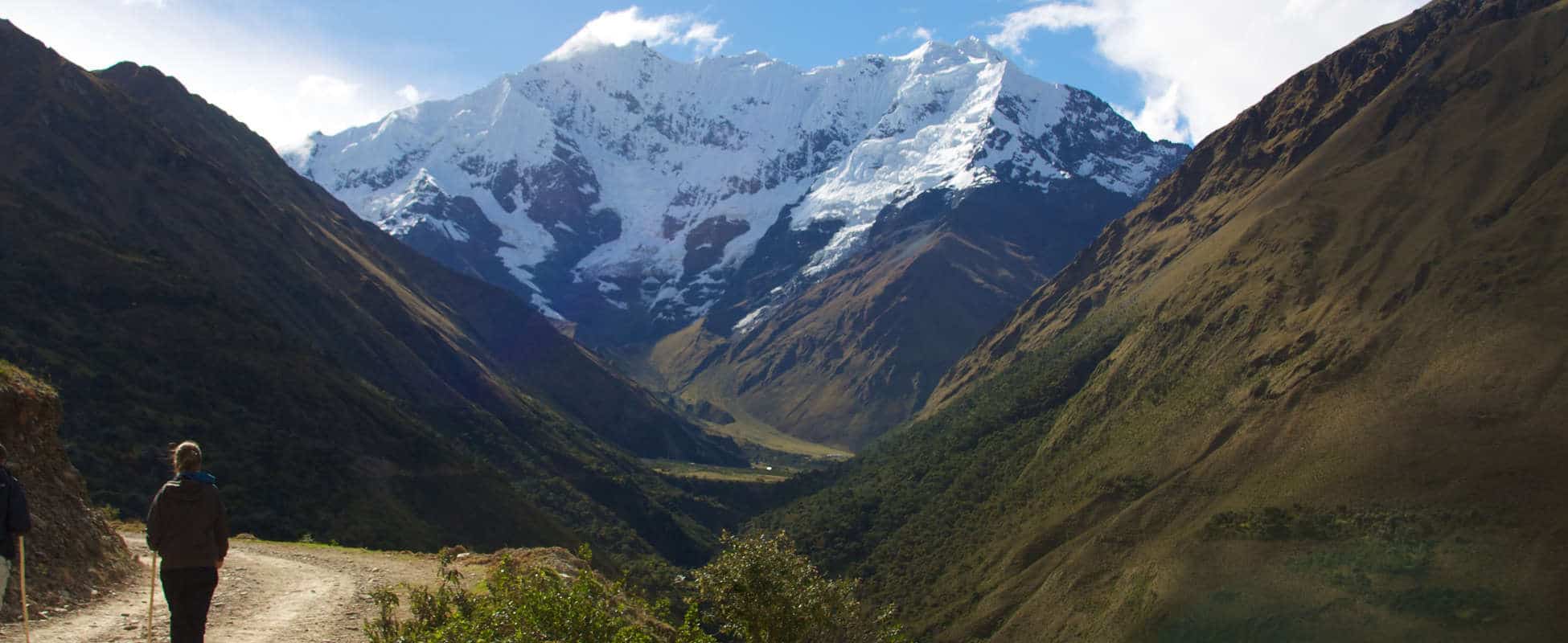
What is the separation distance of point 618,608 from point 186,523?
1888 cm

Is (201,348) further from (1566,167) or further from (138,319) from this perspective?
(1566,167)

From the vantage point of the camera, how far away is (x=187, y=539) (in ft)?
69.7

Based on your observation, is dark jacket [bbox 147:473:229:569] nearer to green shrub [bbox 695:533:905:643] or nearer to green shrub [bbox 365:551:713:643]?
green shrub [bbox 365:551:713:643]

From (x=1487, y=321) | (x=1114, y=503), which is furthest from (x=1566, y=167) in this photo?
(x=1114, y=503)

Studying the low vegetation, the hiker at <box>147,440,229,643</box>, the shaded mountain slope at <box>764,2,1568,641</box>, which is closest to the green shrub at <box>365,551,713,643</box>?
the low vegetation

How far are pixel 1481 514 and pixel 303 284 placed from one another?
6977 inches

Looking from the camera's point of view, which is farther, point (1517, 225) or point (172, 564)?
point (1517, 225)

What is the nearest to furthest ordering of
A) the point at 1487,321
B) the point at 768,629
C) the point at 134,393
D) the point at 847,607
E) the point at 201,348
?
the point at 768,629
the point at 847,607
the point at 134,393
the point at 201,348
the point at 1487,321

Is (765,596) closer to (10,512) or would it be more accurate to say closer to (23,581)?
(23,581)

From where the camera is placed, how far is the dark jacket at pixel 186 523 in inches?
827

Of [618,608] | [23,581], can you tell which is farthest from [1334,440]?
[23,581]

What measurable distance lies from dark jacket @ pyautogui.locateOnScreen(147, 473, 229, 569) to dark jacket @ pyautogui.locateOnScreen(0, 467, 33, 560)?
6.99 ft

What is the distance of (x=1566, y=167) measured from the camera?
146875mm

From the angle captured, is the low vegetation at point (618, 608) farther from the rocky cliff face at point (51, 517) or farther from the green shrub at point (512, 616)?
the rocky cliff face at point (51, 517)
